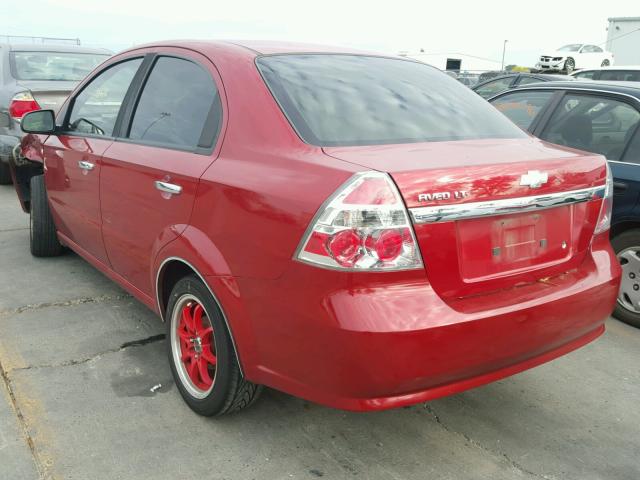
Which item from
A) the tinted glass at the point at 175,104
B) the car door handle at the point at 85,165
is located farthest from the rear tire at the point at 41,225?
the tinted glass at the point at 175,104

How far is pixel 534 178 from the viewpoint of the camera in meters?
2.37

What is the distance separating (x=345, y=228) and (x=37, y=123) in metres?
2.90

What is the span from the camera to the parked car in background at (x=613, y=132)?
4.03 meters

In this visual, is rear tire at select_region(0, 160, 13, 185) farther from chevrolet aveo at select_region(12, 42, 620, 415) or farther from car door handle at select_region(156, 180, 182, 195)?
car door handle at select_region(156, 180, 182, 195)

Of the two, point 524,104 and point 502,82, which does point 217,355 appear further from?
point 502,82

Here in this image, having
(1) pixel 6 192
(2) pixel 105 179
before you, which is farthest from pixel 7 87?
(2) pixel 105 179

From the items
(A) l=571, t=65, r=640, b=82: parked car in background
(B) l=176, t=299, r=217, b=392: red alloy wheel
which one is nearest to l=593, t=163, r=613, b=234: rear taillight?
(B) l=176, t=299, r=217, b=392: red alloy wheel

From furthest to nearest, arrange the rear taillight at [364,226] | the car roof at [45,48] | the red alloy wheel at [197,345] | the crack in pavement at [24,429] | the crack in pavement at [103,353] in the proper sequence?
the car roof at [45,48], the crack in pavement at [103,353], the red alloy wheel at [197,345], the crack in pavement at [24,429], the rear taillight at [364,226]

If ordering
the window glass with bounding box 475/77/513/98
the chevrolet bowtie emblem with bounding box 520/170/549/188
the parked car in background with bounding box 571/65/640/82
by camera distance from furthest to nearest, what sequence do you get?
the window glass with bounding box 475/77/513/98 < the parked car in background with bounding box 571/65/640/82 < the chevrolet bowtie emblem with bounding box 520/170/549/188

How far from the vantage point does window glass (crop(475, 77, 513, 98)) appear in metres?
13.1

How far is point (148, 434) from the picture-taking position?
9.04 ft

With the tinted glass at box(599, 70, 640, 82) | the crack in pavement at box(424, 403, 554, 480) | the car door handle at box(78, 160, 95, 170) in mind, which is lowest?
the crack in pavement at box(424, 403, 554, 480)

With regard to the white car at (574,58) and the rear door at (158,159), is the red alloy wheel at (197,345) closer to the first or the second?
the rear door at (158,159)

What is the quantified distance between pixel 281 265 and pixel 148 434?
1109mm
